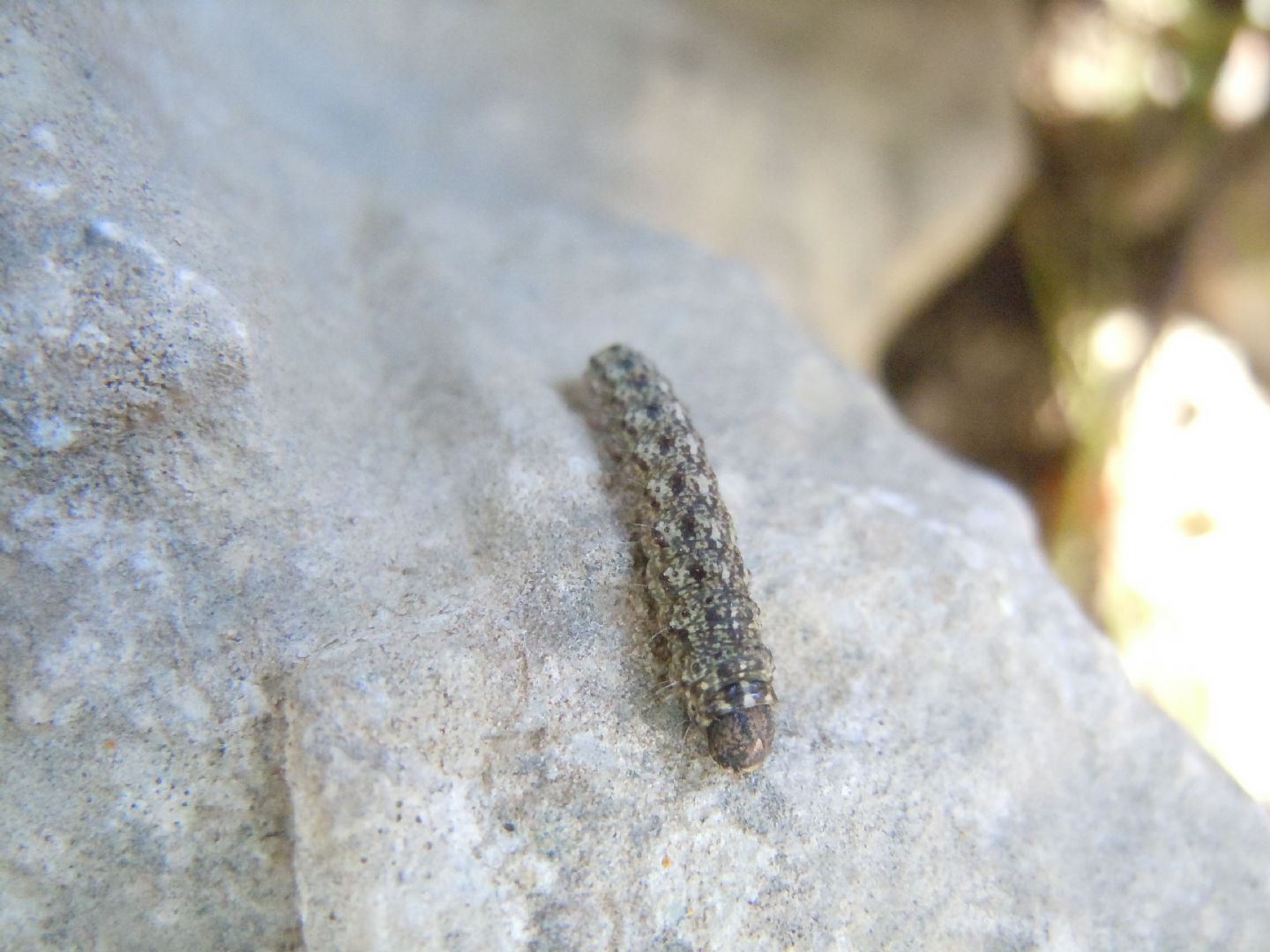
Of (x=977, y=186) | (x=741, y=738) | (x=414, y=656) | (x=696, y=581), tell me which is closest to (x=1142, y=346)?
(x=977, y=186)

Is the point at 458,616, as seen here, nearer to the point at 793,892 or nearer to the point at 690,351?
the point at 793,892

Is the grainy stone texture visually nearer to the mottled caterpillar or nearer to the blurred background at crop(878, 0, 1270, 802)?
the mottled caterpillar

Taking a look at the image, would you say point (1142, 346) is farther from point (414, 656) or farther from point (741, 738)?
point (414, 656)

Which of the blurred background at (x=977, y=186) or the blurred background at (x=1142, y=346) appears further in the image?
the blurred background at (x=1142, y=346)

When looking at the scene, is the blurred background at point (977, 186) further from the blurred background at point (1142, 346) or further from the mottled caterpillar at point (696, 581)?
the mottled caterpillar at point (696, 581)

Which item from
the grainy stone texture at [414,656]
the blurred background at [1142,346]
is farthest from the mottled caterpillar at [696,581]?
the blurred background at [1142,346]

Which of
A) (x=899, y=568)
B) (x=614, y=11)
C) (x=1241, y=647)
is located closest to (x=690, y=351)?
(x=899, y=568)
